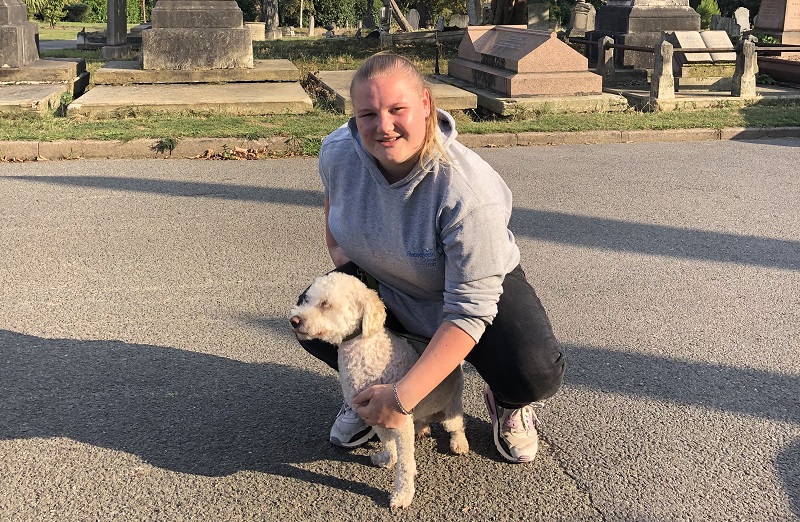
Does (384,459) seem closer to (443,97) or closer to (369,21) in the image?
(443,97)

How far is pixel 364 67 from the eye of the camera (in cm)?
278

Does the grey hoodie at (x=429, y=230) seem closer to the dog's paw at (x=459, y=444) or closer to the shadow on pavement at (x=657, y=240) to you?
the dog's paw at (x=459, y=444)

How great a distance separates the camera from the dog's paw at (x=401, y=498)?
2.86 metres

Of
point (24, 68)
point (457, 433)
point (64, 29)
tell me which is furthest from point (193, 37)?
point (64, 29)

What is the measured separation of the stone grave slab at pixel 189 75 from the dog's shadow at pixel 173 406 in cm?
968

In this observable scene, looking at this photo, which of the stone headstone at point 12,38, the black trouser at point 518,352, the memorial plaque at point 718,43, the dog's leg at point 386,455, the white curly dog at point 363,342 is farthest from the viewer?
the memorial plaque at point 718,43

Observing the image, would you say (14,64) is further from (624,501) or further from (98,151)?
(624,501)

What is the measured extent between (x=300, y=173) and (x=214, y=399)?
495cm

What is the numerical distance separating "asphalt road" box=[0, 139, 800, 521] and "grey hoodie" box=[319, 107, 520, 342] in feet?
2.13

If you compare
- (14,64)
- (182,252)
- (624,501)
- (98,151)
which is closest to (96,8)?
(14,64)

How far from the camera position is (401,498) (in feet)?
9.39

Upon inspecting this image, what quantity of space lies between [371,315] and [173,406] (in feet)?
3.92

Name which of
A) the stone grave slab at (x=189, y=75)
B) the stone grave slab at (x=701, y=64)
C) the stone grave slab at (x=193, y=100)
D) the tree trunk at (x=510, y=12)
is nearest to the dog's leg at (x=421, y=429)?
the stone grave slab at (x=193, y=100)

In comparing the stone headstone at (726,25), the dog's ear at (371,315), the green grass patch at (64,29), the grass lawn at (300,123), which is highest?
the stone headstone at (726,25)
